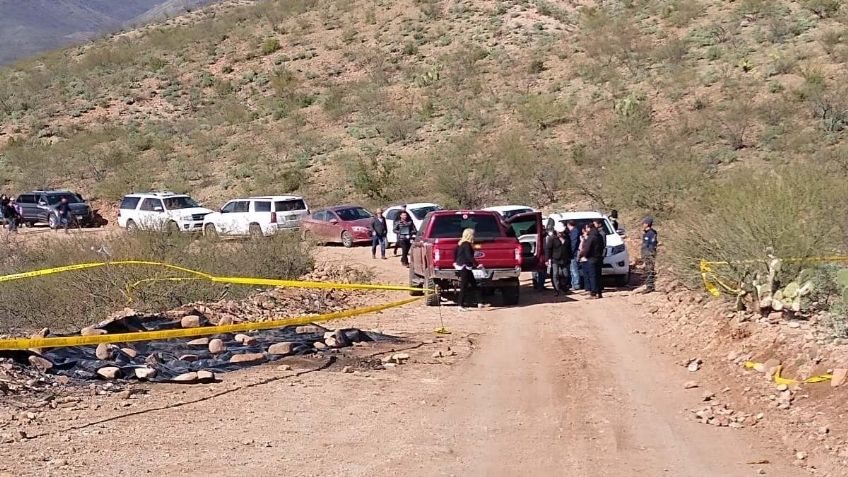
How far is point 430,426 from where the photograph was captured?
9188 millimetres

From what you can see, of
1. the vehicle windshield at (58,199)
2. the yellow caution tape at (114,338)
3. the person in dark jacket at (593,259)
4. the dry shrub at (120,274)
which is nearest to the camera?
the yellow caution tape at (114,338)

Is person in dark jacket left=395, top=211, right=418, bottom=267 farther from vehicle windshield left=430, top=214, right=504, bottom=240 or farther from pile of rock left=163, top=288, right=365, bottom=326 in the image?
vehicle windshield left=430, top=214, right=504, bottom=240

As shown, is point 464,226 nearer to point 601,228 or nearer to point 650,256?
point 601,228

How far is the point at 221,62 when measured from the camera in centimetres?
6750

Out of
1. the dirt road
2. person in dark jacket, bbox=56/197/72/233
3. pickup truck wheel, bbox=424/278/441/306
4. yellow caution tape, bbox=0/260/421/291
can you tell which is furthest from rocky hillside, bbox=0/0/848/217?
the dirt road

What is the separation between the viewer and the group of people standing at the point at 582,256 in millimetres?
18578

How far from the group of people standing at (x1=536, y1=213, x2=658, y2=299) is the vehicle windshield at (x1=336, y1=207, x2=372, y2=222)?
454 inches

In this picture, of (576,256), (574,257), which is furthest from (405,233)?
(576,256)

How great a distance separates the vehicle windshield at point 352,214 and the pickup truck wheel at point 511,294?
13.4m

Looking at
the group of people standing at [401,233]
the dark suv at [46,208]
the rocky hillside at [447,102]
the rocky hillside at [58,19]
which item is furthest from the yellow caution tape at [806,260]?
the dark suv at [46,208]

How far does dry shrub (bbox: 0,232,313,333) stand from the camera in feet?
56.2

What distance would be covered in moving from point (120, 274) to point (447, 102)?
34.5 metres

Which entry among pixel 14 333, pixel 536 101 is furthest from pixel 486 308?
pixel 536 101

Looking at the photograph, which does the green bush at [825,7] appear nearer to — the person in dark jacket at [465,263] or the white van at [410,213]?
the white van at [410,213]
